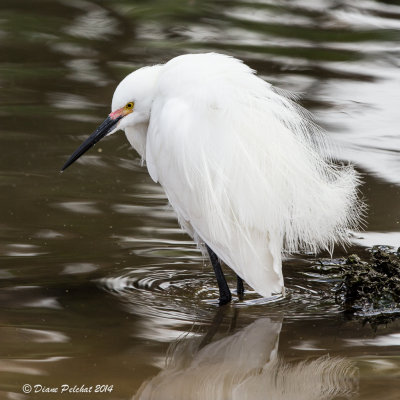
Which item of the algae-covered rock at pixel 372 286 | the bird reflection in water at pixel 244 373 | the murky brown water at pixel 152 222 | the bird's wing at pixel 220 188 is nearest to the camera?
the bird reflection in water at pixel 244 373

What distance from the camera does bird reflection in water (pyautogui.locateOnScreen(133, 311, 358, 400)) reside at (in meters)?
3.49

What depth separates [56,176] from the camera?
5941 mm

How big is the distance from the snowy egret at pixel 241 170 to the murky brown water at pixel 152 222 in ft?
1.03

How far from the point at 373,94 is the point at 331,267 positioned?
3.19m

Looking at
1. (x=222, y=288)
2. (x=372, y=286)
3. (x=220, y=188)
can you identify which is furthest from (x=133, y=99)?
(x=372, y=286)

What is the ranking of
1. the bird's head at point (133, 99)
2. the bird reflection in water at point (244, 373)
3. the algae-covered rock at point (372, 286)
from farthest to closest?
the bird's head at point (133, 99) → the algae-covered rock at point (372, 286) → the bird reflection in water at point (244, 373)

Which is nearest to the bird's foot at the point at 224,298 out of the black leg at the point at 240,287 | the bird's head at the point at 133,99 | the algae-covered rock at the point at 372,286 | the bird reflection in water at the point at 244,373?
the black leg at the point at 240,287

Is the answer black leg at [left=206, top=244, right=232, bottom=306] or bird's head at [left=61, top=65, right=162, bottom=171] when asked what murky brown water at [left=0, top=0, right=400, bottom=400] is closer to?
black leg at [left=206, top=244, right=232, bottom=306]

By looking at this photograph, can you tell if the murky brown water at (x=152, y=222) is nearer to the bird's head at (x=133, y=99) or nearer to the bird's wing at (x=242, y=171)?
the bird's wing at (x=242, y=171)

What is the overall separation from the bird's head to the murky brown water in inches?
28.5

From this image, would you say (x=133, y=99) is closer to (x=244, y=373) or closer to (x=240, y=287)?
(x=240, y=287)

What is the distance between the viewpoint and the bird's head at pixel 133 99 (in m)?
4.45

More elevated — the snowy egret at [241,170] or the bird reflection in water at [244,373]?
the snowy egret at [241,170]

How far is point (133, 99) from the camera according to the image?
4488mm
